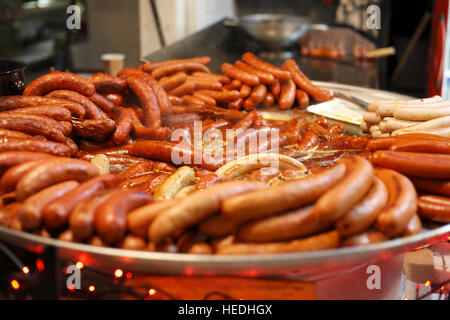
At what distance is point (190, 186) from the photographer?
280 cm

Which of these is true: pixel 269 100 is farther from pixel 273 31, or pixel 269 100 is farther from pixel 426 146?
pixel 273 31

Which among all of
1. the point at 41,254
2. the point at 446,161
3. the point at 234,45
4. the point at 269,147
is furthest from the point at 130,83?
the point at 234,45

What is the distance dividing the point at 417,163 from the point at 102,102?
8.08 ft

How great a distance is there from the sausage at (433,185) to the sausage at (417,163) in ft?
0.13

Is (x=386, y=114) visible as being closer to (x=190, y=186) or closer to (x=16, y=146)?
(x=190, y=186)

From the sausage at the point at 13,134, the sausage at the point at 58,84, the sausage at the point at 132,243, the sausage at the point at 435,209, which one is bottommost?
the sausage at the point at 435,209

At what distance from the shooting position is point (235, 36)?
813cm

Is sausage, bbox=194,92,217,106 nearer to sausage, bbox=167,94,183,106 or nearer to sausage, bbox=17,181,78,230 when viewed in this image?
sausage, bbox=167,94,183,106

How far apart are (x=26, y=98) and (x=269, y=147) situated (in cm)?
179

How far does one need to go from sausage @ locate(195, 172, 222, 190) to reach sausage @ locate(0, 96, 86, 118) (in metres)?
1.24

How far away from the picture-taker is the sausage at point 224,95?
180 inches

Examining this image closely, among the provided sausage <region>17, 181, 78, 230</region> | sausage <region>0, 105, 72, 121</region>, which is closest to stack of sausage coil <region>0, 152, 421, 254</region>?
sausage <region>17, 181, 78, 230</region>

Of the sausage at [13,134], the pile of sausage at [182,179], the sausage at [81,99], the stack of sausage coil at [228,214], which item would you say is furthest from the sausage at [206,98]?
the stack of sausage coil at [228,214]

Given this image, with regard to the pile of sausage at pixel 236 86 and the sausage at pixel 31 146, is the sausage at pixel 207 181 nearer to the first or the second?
the sausage at pixel 31 146
